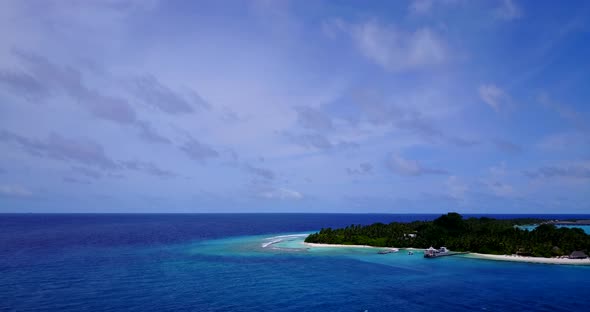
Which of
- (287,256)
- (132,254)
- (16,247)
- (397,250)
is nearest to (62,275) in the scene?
(132,254)

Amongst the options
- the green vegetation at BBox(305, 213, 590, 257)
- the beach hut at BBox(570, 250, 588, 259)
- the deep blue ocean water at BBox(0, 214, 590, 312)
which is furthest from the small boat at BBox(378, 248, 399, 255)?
the beach hut at BBox(570, 250, 588, 259)

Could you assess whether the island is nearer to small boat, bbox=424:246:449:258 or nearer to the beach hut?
the beach hut

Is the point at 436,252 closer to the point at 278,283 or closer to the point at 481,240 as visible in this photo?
the point at 481,240

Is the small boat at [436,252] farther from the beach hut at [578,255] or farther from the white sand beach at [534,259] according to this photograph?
the beach hut at [578,255]

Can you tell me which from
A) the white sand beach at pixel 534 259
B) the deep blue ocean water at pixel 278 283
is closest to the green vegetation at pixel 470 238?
the white sand beach at pixel 534 259

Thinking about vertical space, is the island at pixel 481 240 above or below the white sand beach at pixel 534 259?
above

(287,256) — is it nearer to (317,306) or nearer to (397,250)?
(397,250)

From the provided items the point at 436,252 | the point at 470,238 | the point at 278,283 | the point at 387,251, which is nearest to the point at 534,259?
the point at 470,238

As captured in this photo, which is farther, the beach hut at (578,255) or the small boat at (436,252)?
the small boat at (436,252)
